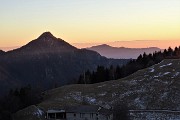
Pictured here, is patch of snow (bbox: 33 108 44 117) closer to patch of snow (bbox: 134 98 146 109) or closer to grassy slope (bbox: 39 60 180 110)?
grassy slope (bbox: 39 60 180 110)

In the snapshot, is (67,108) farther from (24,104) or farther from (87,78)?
(87,78)

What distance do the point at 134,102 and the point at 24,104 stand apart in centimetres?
2657

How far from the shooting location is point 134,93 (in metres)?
91.4

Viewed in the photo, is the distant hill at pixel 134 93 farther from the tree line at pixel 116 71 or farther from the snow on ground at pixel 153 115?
the tree line at pixel 116 71

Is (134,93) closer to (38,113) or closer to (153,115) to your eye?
(153,115)

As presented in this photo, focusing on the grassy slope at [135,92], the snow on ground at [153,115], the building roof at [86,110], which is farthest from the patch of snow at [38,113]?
the snow on ground at [153,115]

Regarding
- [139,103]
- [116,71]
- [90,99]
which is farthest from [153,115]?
[116,71]

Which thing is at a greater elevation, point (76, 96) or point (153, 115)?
point (76, 96)

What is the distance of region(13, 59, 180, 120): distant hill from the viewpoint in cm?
8400

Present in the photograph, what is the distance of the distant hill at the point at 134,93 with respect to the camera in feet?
276

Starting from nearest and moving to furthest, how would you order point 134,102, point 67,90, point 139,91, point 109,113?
point 109,113
point 134,102
point 139,91
point 67,90

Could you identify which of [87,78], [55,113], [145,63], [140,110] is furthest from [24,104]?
[145,63]

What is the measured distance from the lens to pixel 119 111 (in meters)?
81.7

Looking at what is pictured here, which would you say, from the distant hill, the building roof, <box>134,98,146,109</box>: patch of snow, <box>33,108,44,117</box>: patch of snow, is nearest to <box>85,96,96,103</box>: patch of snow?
the distant hill
